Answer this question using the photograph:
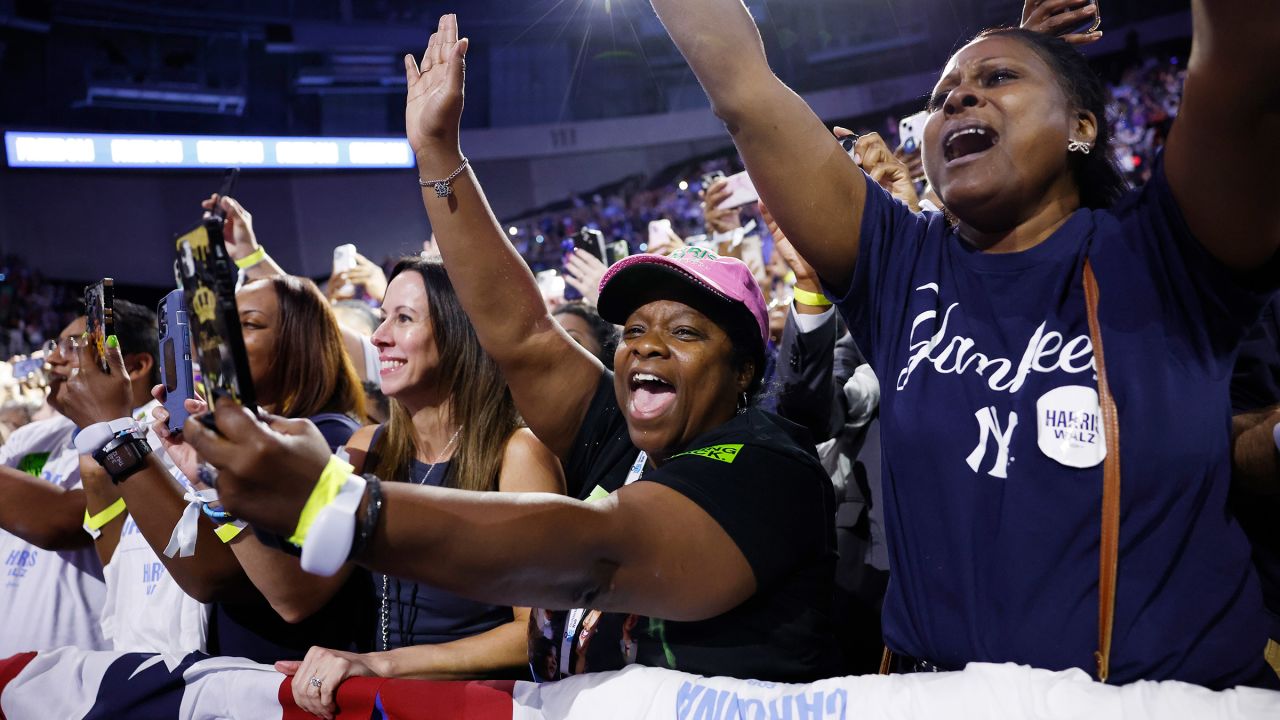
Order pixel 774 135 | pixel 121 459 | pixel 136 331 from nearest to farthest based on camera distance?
pixel 774 135 < pixel 121 459 < pixel 136 331

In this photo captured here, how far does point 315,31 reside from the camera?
1652cm

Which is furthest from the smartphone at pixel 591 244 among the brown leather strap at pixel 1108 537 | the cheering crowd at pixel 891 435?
the brown leather strap at pixel 1108 537

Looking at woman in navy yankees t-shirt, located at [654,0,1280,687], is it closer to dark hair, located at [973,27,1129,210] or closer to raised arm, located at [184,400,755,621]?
dark hair, located at [973,27,1129,210]

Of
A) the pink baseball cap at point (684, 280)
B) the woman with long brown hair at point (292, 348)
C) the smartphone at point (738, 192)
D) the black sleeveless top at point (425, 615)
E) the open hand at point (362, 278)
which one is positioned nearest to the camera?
the pink baseball cap at point (684, 280)

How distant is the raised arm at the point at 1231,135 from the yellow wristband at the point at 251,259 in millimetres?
3195

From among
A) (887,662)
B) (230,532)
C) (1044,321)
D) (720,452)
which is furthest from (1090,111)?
(230,532)

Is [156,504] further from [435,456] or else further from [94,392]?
[435,456]

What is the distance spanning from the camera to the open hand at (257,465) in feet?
2.90

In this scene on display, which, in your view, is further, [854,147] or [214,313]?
[854,147]

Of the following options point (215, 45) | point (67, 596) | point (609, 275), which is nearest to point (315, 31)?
point (215, 45)

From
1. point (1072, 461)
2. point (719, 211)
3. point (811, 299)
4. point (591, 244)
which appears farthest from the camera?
point (591, 244)

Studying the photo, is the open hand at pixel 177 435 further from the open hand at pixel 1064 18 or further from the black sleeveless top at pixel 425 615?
the open hand at pixel 1064 18

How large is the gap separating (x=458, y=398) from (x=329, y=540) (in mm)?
1509

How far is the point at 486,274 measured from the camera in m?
1.81
